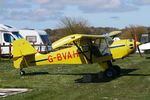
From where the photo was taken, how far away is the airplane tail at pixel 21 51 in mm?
15766

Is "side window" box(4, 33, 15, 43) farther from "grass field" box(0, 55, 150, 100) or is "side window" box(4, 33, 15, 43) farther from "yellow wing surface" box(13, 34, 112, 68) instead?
"yellow wing surface" box(13, 34, 112, 68)

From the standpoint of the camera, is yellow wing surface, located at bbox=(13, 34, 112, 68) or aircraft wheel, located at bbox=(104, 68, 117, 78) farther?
aircraft wheel, located at bbox=(104, 68, 117, 78)

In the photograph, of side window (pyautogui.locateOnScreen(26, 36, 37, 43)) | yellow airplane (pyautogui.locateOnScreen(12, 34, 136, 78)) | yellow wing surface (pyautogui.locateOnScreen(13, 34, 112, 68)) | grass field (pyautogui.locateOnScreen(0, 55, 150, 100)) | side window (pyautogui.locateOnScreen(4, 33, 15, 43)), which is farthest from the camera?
side window (pyautogui.locateOnScreen(26, 36, 37, 43))

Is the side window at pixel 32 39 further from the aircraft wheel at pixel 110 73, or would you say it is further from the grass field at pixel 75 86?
the aircraft wheel at pixel 110 73

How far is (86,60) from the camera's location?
49.4ft

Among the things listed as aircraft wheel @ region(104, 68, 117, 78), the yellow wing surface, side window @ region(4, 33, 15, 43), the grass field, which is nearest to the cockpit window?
the yellow wing surface

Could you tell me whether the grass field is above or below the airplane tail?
below

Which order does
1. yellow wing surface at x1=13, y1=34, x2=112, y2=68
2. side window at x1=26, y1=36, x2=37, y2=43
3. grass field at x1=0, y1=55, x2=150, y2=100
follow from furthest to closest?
side window at x1=26, y1=36, x2=37, y2=43
yellow wing surface at x1=13, y1=34, x2=112, y2=68
grass field at x1=0, y1=55, x2=150, y2=100

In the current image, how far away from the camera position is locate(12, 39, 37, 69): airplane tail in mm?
15766

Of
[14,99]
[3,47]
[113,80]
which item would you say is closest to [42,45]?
[3,47]

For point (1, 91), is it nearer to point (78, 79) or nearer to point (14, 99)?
point (14, 99)

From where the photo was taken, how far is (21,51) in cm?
1584

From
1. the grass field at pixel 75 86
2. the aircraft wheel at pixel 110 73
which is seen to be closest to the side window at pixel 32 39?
the grass field at pixel 75 86

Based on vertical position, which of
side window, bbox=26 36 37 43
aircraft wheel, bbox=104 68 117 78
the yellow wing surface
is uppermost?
side window, bbox=26 36 37 43
